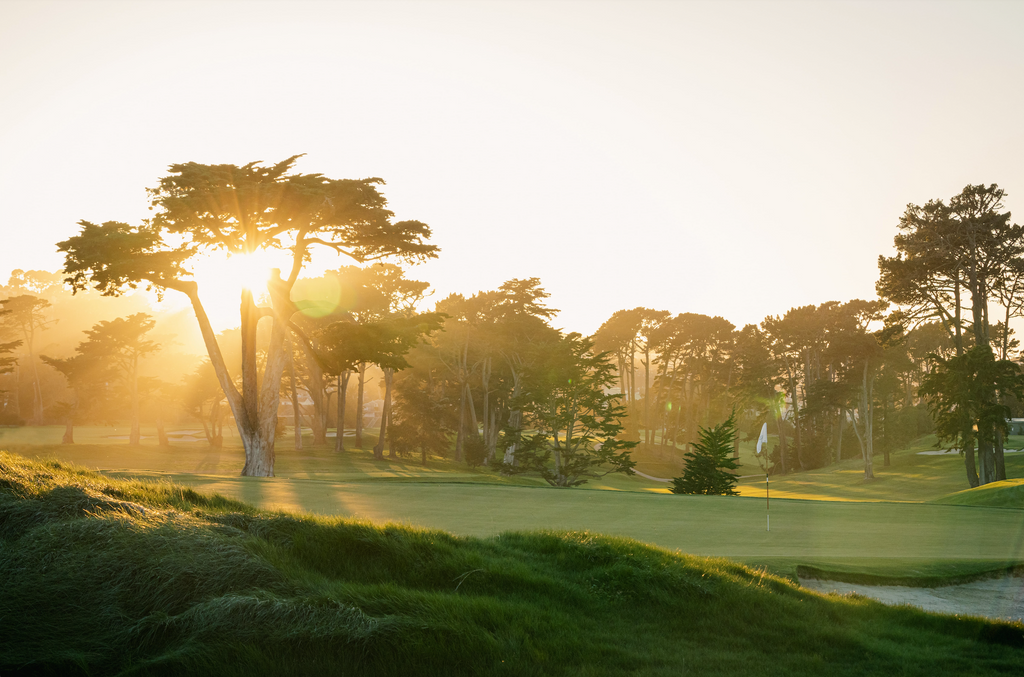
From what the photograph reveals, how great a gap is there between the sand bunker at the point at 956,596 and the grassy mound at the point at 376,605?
1.16 m

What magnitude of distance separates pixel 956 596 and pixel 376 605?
7.45 metres

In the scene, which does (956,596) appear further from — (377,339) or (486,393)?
(486,393)

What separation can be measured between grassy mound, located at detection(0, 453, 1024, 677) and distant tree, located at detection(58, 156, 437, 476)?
17876 mm

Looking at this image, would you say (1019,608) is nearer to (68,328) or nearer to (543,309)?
(543,309)

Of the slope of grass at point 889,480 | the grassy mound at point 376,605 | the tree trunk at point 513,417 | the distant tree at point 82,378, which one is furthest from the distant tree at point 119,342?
the grassy mound at point 376,605

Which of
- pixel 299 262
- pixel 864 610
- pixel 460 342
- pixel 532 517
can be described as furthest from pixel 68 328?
pixel 864 610

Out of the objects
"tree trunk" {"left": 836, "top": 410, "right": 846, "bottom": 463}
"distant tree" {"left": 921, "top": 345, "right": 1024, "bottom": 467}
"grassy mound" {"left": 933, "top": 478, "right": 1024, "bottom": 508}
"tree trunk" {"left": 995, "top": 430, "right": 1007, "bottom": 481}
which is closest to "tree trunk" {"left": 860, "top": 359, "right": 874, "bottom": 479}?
"tree trunk" {"left": 836, "top": 410, "right": 846, "bottom": 463}

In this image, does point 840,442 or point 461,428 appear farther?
point 840,442

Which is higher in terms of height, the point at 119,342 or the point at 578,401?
the point at 119,342

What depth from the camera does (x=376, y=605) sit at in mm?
5258

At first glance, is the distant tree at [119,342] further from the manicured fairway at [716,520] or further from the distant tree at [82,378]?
the manicured fairway at [716,520]

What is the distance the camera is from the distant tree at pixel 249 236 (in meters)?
23.6

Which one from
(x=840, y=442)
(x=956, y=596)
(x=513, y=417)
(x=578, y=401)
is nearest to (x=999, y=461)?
(x=578, y=401)

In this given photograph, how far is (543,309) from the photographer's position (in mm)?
49969
